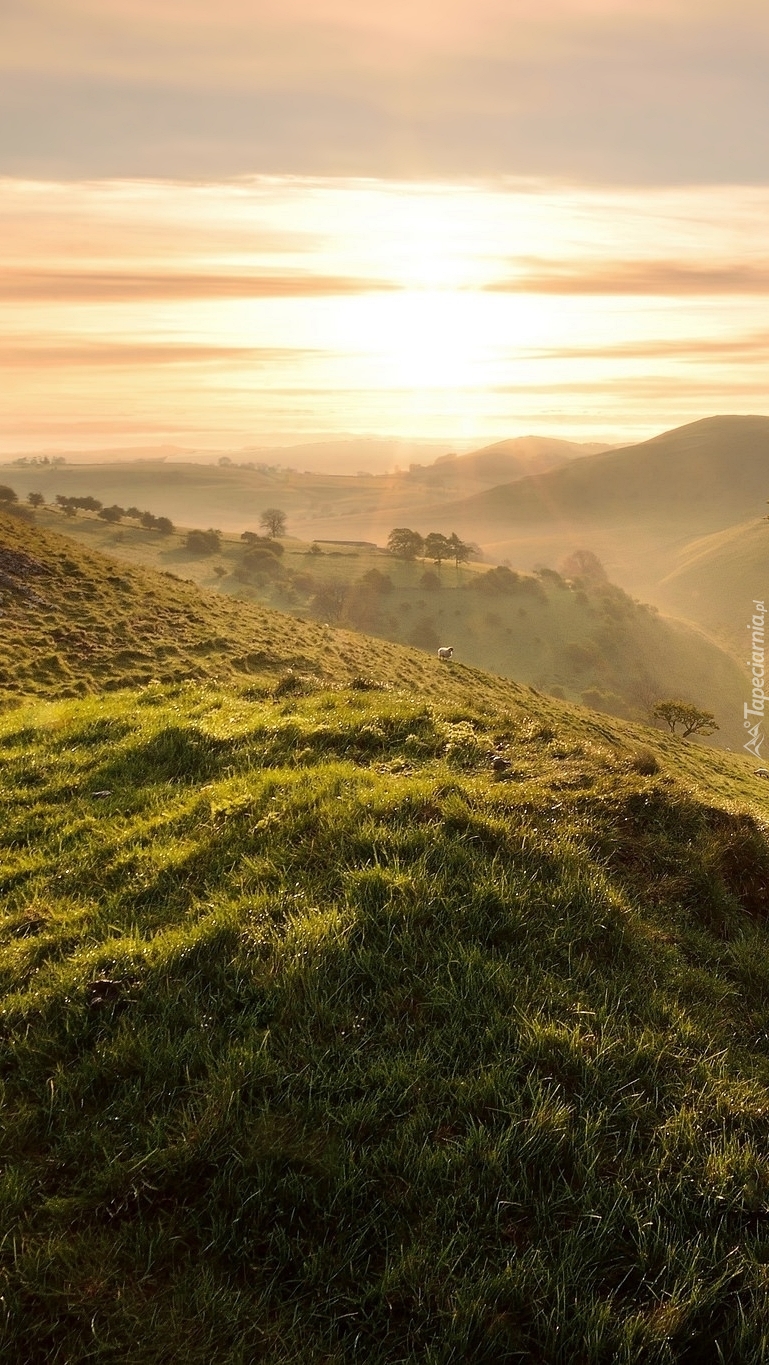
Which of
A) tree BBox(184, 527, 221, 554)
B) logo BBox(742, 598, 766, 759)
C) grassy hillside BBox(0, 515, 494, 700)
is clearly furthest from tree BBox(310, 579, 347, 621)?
grassy hillside BBox(0, 515, 494, 700)

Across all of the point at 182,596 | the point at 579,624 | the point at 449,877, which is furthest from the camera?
the point at 579,624

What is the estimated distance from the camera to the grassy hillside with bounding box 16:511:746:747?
422ft

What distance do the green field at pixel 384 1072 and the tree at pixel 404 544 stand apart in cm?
17006

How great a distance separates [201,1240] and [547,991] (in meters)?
2.99

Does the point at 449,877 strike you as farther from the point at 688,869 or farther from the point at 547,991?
the point at 688,869

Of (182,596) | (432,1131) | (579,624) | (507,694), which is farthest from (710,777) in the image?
(579,624)

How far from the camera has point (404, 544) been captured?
589ft

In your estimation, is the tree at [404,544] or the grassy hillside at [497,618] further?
the tree at [404,544]

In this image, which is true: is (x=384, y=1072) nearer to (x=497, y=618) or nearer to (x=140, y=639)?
(x=140, y=639)

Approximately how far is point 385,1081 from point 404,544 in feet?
588

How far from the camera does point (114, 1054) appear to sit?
4.90 m

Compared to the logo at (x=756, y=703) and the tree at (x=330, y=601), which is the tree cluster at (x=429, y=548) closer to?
the tree at (x=330, y=601)

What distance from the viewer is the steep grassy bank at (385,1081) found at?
356cm

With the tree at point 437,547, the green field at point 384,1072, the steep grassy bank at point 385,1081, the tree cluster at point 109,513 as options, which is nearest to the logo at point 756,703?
the tree at point 437,547
